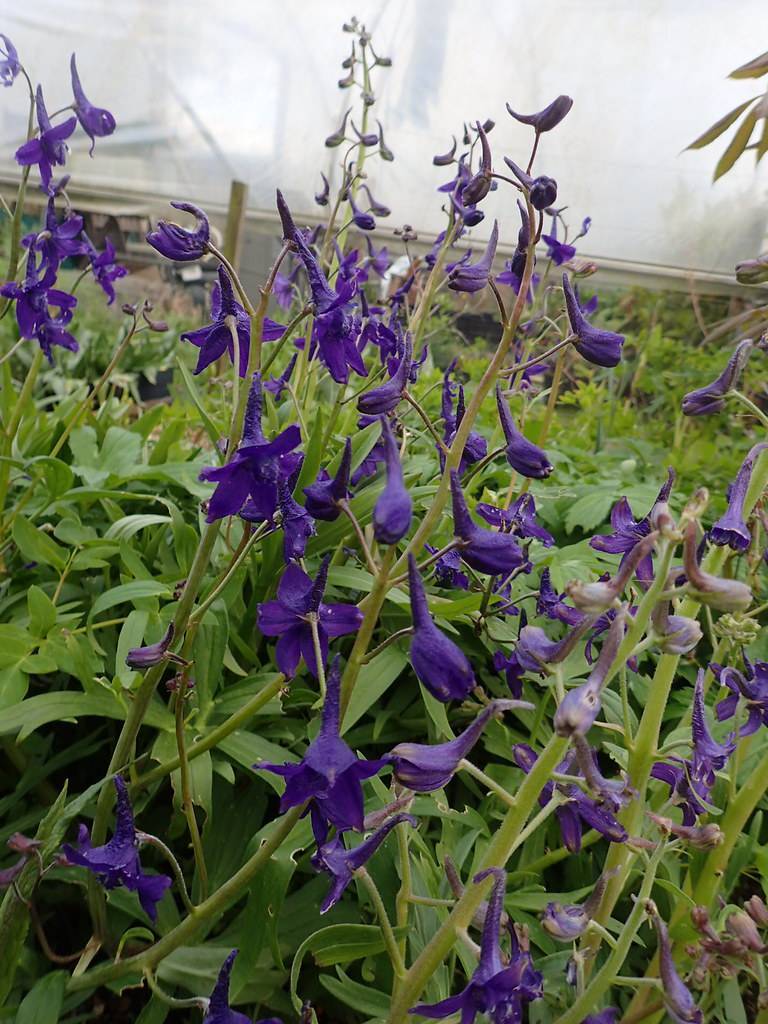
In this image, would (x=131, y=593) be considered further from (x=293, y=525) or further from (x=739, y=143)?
(x=739, y=143)

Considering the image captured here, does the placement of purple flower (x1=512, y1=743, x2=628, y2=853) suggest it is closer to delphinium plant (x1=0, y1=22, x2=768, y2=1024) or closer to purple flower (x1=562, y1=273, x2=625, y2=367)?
delphinium plant (x1=0, y1=22, x2=768, y2=1024)

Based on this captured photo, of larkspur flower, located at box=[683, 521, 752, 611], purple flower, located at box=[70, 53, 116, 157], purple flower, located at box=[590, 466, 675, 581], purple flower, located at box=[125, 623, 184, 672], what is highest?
purple flower, located at box=[70, 53, 116, 157]

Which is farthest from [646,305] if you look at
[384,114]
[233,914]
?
[233,914]

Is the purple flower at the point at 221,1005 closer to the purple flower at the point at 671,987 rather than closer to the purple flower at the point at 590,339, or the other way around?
the purple flower at the point at 671,987

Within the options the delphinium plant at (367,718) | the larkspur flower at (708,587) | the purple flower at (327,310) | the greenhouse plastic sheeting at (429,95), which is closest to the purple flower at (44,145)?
the delphinium plant at (367,718)

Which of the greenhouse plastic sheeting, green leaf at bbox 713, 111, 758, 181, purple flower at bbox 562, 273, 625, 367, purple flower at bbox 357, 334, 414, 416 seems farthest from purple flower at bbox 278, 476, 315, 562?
the greenhouse plastic sheeting

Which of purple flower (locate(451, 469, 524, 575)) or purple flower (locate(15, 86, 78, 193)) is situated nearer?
purple flower (locate(451, 469, 524, 575))

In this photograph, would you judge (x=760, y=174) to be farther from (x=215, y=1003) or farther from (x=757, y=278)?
(x=215, y=1003)
